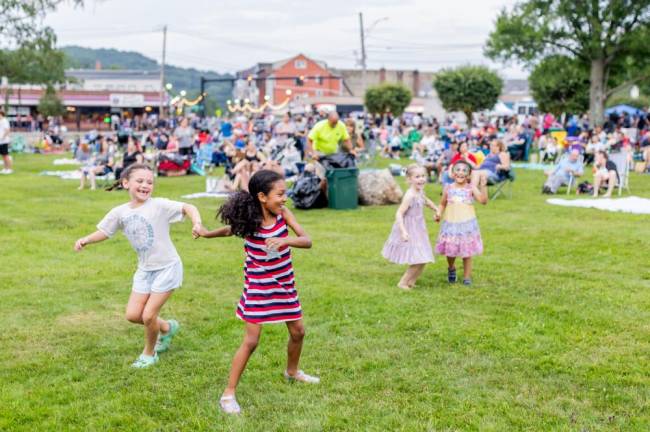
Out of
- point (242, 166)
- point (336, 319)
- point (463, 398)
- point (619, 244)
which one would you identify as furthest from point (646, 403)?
point (242, 166)

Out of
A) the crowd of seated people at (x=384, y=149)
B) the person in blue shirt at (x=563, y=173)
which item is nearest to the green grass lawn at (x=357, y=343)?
the crowd of seated people at (x=384, y=149)

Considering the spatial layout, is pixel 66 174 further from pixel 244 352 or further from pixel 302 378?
pixel 244 352

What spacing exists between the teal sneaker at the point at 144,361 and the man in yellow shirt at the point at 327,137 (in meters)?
8.87

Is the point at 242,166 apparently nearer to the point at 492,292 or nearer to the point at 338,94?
the point at 492,292

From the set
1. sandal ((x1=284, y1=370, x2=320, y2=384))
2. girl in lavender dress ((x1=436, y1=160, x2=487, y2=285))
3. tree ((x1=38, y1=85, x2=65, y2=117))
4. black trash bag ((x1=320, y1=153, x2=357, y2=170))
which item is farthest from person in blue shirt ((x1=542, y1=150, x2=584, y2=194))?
tree ((x1=38, y1=85, x2=65, y2=117))

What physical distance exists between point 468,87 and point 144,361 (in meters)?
48.3

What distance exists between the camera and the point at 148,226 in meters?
5.34

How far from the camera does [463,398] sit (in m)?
4.91

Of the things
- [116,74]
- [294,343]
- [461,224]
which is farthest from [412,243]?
[116,74]

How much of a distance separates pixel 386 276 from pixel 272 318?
4163 millimetres

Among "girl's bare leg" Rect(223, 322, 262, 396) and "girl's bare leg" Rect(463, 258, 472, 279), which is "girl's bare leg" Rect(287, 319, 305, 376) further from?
"girl's bare leg" Rect(463, 258, 472, 279)

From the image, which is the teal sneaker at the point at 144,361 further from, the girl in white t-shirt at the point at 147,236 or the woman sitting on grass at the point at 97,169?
the woman sitting on grass at the point at 97,169

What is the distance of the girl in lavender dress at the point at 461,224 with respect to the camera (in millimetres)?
8250

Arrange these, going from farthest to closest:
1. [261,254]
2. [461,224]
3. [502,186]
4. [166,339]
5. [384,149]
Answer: [384,149] < [502,186] < [461,224] < [166,339] < [261,254]
